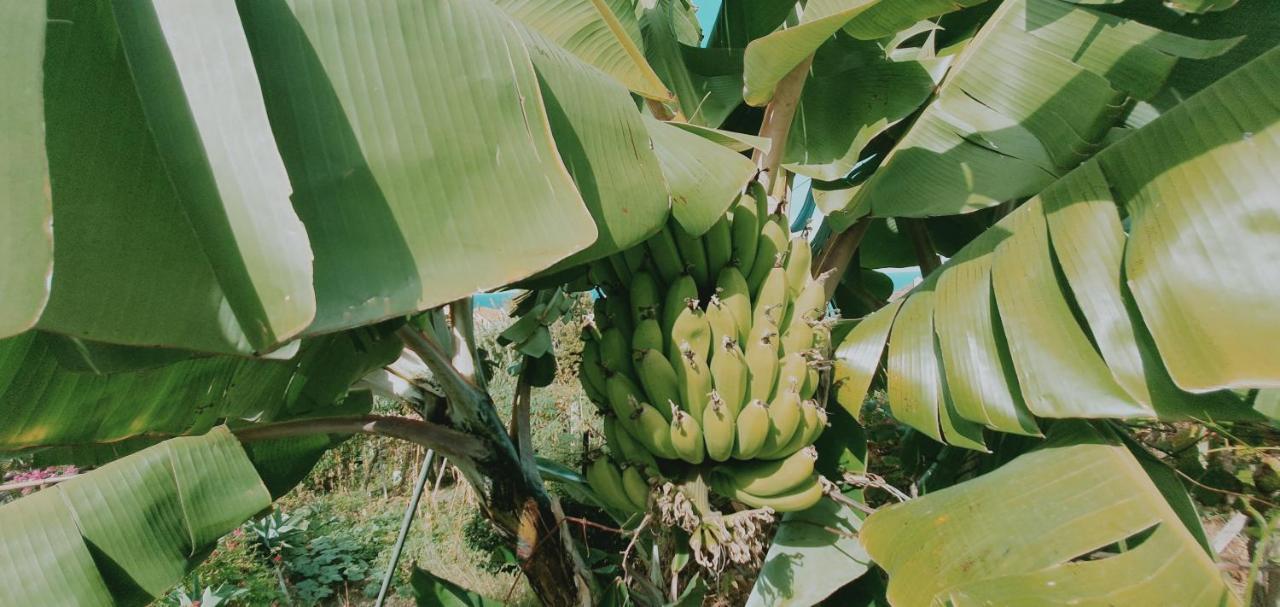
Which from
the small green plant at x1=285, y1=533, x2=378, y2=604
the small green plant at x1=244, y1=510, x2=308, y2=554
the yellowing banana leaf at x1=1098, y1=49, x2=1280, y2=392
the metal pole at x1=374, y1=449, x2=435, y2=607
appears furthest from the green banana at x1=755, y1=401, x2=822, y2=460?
the small green plant at x1=244, y1=510, x2=308, y2=554

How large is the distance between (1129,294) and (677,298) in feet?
2.01

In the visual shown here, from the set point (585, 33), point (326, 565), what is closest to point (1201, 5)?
point (585, 33)

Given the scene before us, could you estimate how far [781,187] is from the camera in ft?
4.27

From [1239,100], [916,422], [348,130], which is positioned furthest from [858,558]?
[348,130]

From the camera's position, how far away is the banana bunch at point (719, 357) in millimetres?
1008

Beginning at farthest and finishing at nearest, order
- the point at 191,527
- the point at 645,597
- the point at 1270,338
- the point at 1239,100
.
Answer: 1. the point at 645,597
2. the point at 191,527
3. the point at 1239,100
4. the point at 1270,338

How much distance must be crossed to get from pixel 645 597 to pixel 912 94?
113 cm

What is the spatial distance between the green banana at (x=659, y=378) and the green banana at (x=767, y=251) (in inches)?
10.0

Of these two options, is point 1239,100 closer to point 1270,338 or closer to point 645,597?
point 1270,338

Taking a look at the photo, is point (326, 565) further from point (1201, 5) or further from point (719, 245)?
point (1201, 5)

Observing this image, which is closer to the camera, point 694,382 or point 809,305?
point 694,382

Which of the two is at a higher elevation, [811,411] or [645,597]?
[811,411]

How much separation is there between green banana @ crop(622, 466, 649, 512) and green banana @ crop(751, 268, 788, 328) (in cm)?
32

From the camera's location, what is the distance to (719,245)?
1.11 metres
